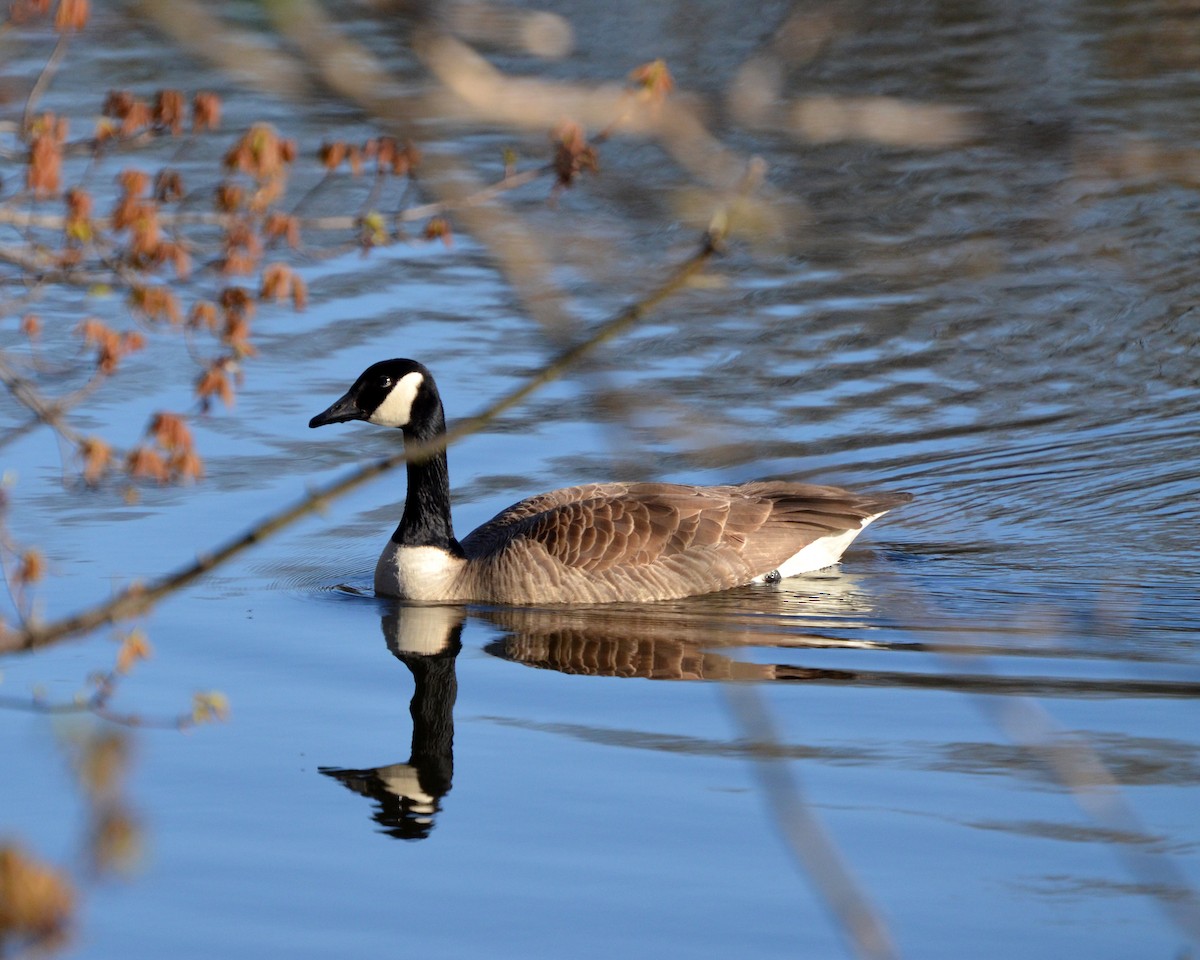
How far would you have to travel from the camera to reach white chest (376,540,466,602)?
1168 cm

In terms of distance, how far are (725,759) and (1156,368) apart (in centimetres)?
871

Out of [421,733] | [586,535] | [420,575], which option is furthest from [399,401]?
[421,733]

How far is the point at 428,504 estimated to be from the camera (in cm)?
1183

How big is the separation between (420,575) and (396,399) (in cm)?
115

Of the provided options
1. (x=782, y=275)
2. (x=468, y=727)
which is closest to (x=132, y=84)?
(x=782, y=275)

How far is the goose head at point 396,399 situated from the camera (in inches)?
458

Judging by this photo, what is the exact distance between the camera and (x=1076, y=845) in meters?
7.18

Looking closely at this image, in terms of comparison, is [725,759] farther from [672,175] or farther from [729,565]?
[672,175]

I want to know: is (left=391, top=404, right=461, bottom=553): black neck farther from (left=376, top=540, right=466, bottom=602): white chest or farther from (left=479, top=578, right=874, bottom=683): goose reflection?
(left=479, top=578, right=874, bottom=683): goose reflection

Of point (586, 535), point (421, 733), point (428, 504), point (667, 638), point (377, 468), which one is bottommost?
point (421, 733)

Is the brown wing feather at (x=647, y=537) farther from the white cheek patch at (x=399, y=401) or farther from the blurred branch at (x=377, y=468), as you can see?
the blurred branch at (x=377, y=468)

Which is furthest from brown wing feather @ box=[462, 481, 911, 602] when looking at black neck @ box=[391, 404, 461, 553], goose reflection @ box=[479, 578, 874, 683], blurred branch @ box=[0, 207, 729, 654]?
blurred branch @ box=[0, 207, 729, 654]

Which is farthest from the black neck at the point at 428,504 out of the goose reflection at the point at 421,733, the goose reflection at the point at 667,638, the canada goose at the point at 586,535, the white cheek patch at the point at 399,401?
the goose reflection at the point at 667,638

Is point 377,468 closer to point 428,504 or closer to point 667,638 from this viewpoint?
point 667,638
